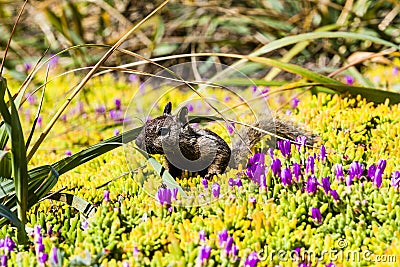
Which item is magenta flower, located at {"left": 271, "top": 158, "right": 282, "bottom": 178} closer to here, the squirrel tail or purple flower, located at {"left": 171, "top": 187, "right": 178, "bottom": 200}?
the squirrel tail

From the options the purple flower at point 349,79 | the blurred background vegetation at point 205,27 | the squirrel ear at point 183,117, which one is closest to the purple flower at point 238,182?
the squirrel ear at point 183,117

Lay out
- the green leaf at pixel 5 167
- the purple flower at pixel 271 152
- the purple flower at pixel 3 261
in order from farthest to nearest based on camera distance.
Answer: the purple flower at pixel 271 152
the green leaf at pixel 5 167
the purple flower at pixel 3 261

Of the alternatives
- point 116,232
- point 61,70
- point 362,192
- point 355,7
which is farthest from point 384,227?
point 61,70

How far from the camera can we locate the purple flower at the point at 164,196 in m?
2.42

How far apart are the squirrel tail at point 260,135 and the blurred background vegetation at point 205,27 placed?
1967 millimetres

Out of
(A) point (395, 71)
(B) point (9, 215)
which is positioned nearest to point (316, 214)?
(B) point (9, 215)

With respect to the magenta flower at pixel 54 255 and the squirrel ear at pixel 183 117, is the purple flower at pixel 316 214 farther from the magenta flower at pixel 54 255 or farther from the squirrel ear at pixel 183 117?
the magenta flower at pixel 54 255

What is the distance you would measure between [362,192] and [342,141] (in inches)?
25.2

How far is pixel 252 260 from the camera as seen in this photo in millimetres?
2068

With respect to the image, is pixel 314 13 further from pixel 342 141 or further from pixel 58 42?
pixel 342 141

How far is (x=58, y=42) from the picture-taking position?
666 centimetres

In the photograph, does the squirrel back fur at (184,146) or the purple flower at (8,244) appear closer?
the purple flower at (8,244)

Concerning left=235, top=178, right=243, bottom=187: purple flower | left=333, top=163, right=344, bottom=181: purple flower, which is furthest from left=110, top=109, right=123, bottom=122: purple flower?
left=333, top=163, right=344, bottom=181: purple flower

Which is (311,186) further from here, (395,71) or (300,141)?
(395,71)
